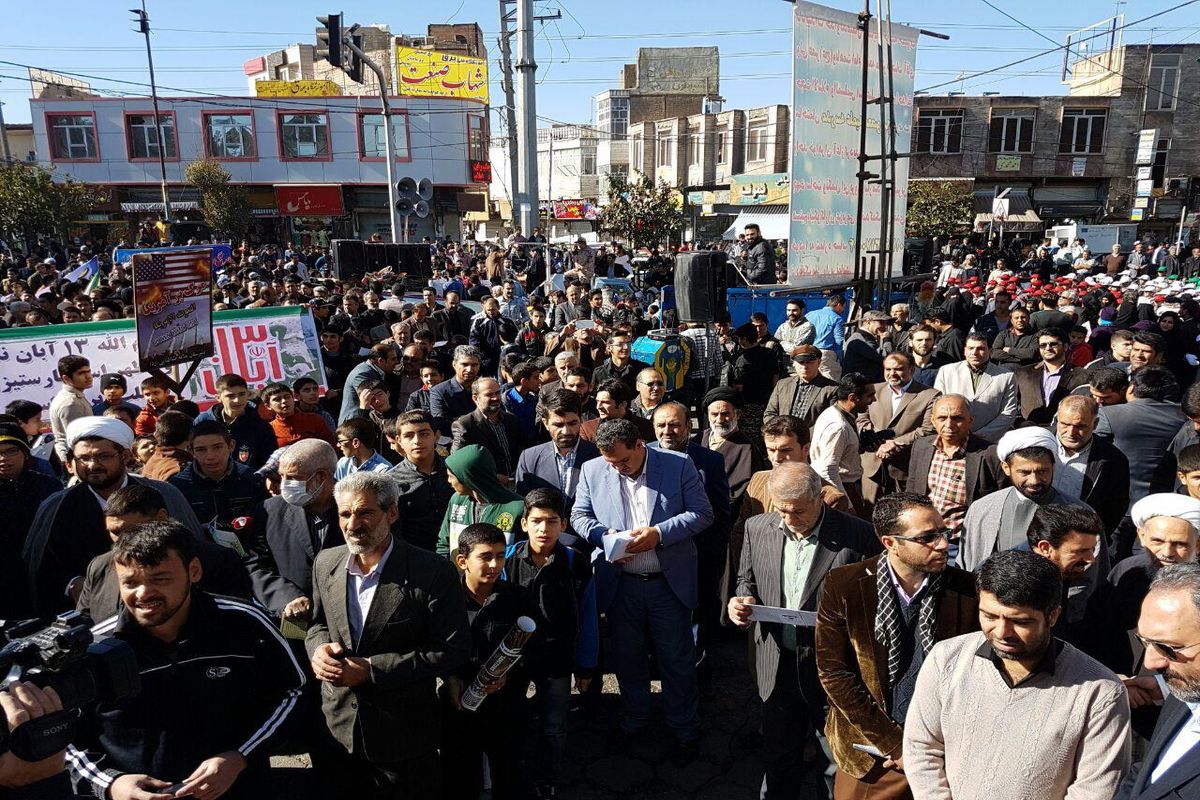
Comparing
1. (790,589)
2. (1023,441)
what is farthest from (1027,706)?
(1023,441)

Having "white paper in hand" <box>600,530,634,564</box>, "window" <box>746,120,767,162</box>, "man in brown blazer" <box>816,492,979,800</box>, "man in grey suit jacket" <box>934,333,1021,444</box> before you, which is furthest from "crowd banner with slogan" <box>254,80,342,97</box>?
"man in brown blazer" <box>816,492,979,800</box>

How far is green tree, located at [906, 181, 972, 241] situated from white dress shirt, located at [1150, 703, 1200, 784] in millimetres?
31283

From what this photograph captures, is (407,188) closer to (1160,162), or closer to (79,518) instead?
(79,518)

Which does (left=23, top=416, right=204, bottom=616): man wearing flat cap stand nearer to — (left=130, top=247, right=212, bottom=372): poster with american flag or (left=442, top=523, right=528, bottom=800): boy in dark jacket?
(left=442, top=523, right=528, bottom=800): boy in dark jacket

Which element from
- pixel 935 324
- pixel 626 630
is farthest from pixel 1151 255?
pixel 626 630

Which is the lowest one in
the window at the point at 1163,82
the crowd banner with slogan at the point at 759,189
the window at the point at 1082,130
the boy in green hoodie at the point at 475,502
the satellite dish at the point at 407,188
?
the boy in green hoodie at the point at 475,502

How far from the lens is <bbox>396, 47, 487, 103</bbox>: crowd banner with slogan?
143 ft

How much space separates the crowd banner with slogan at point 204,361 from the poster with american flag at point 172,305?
2.34 ft

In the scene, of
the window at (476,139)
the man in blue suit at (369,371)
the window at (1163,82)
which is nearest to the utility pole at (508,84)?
the man in blue suit at (369,371)

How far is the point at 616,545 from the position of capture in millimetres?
3857

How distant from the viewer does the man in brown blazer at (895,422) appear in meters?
5.34

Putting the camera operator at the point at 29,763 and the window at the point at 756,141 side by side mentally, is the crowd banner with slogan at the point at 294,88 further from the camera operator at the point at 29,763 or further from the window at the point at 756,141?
the camera operator at the point at 29,763

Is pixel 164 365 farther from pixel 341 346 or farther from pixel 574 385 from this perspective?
pixel 574 385

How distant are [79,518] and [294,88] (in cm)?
4291
